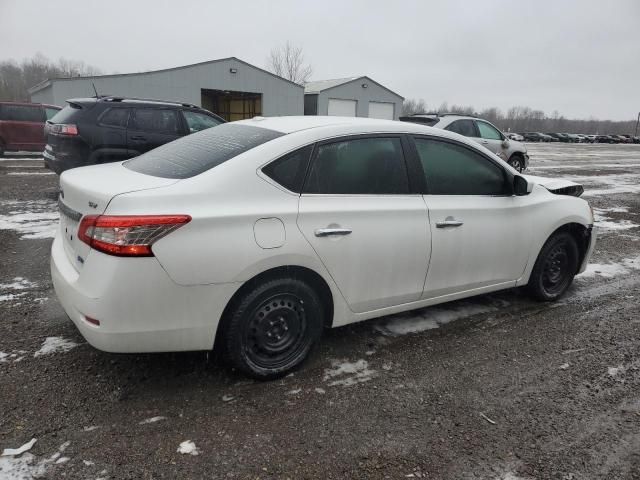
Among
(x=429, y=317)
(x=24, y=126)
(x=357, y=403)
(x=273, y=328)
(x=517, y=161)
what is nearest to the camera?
(x=357, y=403)

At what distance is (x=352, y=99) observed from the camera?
121ft

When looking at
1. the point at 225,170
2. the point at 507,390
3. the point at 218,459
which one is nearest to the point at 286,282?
the point at 225,170

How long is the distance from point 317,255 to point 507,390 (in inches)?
59.0

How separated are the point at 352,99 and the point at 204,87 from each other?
509 inches

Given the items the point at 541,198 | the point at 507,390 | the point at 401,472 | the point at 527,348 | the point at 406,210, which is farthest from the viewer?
the point at 541,198

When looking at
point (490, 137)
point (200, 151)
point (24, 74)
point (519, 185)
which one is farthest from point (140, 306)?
point (24, 74)

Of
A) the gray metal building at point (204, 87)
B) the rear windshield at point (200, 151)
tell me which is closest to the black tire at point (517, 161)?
the rear windshield at point (200, 151)

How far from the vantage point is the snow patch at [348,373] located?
3055mm

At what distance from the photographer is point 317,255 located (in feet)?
9.59

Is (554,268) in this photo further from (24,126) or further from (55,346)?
(24,126)

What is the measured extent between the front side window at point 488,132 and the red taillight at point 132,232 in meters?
12.6

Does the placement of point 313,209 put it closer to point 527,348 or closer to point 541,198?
point 527,348

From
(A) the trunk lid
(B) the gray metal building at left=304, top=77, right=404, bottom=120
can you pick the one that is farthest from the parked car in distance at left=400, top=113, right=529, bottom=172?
(B) the gray metal building at left=304, top=77, right=404, bottom=120

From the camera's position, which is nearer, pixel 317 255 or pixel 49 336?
pixel 317 255
